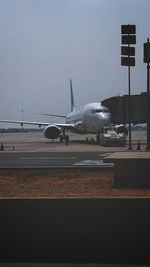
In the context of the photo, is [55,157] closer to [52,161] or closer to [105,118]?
[52,161]

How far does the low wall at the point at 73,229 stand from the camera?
823 centimetres

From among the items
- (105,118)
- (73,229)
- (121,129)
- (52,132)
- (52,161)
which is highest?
(105,118)

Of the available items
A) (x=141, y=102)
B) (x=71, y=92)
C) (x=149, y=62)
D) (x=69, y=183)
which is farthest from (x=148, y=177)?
(x=71, y=92)

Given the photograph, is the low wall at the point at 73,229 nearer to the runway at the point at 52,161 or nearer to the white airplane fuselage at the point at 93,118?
the runway at the point at 52,161

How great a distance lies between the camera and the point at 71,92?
103 m

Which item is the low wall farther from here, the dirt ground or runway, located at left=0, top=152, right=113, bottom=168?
runway, located at left=0, top=152, right=113, bottom=168

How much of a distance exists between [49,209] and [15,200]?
50 centimetres

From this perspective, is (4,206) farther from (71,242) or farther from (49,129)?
(49,129)

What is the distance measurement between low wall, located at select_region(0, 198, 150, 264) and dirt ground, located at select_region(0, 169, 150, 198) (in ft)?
8.08

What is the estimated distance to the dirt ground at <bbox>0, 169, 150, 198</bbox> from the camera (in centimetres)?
1253

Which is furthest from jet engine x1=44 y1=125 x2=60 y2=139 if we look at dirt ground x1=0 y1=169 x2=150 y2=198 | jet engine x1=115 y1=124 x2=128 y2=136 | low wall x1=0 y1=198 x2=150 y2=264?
low wall x1=0 y1=198 x2=150 y2=264

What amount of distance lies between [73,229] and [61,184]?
5791 millimetres

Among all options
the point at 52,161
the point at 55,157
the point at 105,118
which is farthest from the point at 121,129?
the point at 52,161

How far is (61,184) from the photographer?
1431 centimetres
